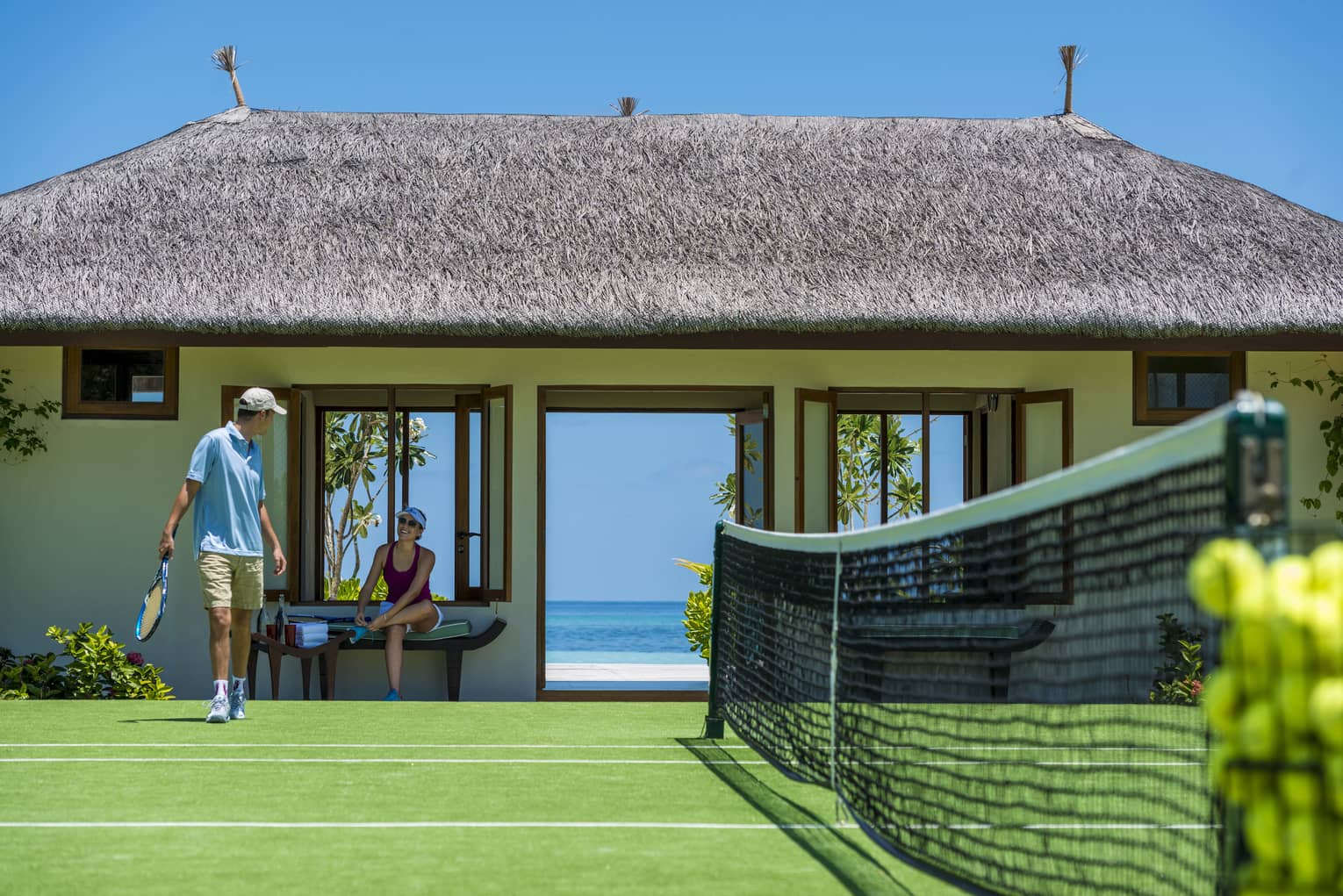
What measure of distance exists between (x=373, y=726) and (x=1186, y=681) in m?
5.05

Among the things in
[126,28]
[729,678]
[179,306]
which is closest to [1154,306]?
[729,678]

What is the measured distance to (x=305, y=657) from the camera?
11000 millimetres

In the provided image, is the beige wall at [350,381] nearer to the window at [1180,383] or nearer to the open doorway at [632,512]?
the window at [1180,383]

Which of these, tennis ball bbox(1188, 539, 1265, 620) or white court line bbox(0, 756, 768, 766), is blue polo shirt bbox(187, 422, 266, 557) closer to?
white court line bbox(0, 756, 768, 766)

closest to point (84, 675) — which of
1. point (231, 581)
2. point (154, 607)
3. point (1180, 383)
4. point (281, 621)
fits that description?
point (281, 621)

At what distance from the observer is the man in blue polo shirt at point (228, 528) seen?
27.1ft

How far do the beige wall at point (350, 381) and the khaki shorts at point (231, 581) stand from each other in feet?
10.8

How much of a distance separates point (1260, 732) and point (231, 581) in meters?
6.93

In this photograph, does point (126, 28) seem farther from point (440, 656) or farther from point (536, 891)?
point (536, 891)

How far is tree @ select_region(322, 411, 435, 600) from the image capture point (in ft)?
62.3

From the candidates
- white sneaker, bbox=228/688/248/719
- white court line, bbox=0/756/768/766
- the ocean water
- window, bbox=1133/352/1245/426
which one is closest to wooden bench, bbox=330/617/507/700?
white sneaker, bbox=228/688/248/719

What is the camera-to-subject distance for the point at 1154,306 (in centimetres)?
1101

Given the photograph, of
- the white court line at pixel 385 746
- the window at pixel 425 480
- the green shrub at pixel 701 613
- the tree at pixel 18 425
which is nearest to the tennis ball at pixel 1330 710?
the white court line at pixel 385 746

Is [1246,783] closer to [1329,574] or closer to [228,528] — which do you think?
[1329,574]
